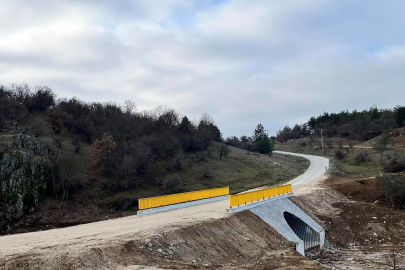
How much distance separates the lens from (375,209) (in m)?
32.9

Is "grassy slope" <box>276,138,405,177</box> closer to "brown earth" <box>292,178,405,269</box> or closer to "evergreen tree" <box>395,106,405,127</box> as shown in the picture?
"evergreen tree" <box>395,106,405,127</box>

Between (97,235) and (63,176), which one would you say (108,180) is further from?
(97,235)

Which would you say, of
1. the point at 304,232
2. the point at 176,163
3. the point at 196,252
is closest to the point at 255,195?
the point at 304,232

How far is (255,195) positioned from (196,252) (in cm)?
1034

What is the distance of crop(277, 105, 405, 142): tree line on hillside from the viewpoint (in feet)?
322

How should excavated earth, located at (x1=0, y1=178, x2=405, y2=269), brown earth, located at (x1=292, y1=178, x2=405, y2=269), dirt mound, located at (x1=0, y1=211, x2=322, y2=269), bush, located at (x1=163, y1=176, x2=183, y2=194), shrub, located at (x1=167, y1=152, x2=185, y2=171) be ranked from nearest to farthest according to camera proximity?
dirt mound, located at (x1=0, y1=211, x2=322, y2=269) → excavated earth, located at (x1=0, y1=178, x2=405, y2=269) → brown earth, located at (x1=292, y1=178, x2=405, y2=269) → bush, located at (x1=163, y1=176, x2=183, y2=194) → shrub, located at (x1=167, y1=152, x2=185, y2=171)

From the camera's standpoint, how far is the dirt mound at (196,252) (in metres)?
14.0

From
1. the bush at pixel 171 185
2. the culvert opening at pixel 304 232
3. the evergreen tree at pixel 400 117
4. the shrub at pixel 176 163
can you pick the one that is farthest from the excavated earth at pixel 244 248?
the evergreen tree at pixel 400 117

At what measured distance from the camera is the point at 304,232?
91.6ft

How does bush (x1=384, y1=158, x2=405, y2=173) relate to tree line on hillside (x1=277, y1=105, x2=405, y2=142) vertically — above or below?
below

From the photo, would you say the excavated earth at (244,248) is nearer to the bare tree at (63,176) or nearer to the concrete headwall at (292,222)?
the concrete headwall at (292,222)

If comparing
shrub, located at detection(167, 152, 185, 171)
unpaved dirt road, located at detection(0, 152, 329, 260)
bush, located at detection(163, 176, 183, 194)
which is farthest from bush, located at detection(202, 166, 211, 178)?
unpaved dirt road, located at detection(0, 152, 329, 260)

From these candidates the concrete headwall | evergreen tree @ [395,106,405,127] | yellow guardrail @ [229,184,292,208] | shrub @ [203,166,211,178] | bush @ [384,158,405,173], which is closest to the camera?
the concrete headwall

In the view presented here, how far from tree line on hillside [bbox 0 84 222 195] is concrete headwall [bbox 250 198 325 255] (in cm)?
1890
